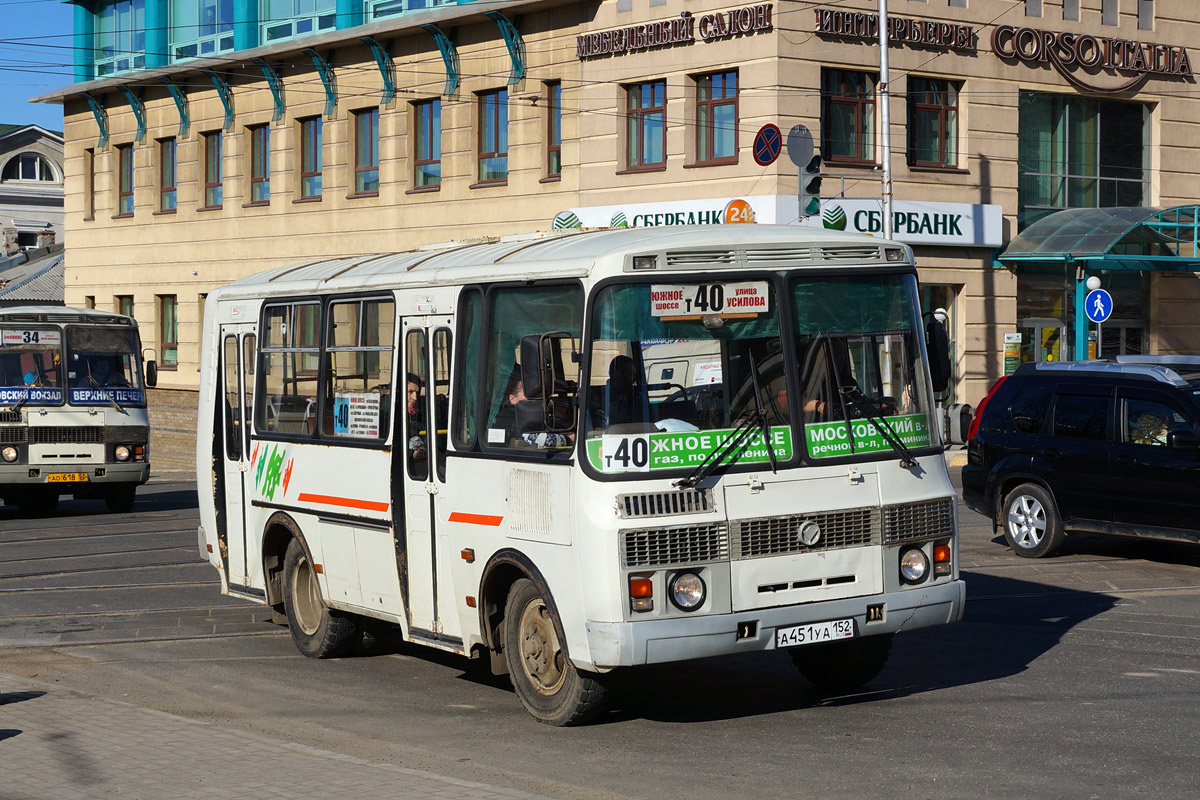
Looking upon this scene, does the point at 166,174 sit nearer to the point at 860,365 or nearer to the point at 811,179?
the point at 811,179

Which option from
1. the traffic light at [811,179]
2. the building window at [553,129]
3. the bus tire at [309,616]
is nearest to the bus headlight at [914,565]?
the bus tire at [309,616]

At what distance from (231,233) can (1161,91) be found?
72.1 feet

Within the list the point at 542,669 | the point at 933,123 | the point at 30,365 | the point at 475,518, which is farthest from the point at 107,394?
the point at 933,123

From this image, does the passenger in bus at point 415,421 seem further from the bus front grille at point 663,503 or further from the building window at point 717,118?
the building window at point 717,118

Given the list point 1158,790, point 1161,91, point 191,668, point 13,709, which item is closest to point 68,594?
point 191,668

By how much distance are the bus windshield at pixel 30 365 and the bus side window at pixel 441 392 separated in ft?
44.2

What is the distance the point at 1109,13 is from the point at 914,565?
2723cm

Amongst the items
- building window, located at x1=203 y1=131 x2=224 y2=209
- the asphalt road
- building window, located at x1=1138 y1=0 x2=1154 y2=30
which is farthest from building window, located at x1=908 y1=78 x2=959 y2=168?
building window, located at x1=203 y1=131 x2=224 y2=209

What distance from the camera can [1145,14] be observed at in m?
33.7

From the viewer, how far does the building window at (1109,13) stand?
3297cm

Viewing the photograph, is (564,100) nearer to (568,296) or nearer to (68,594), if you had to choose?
(68,594)

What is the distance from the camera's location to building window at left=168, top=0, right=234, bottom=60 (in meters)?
40.4

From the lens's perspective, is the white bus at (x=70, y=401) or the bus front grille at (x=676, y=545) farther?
the white bus at (x=70, y=401)

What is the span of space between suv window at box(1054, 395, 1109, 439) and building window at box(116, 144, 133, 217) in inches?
1374
